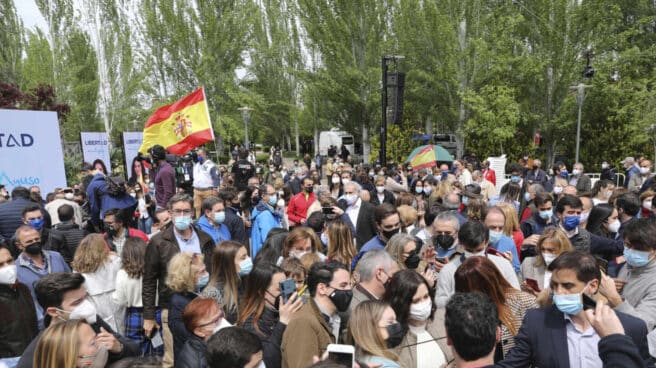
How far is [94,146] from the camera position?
44.7 ft

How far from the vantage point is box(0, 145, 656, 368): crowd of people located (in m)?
2.58

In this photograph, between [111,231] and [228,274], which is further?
[111,231]

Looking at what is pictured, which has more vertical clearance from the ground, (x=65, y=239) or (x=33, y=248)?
(x=33, y=248)

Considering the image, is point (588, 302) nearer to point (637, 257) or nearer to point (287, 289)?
point (637, 257)

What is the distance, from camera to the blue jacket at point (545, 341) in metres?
2.54

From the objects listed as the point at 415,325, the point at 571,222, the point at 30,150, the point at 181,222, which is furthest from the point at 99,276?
→ the point at 30,150

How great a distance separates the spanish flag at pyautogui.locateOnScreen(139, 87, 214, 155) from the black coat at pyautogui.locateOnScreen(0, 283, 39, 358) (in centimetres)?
532

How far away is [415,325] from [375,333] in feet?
1.72

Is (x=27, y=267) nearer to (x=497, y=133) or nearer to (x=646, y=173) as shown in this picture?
(x=646, y=173)

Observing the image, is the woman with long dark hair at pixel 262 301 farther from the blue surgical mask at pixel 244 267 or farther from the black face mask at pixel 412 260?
the black face mask at pixel 412 260

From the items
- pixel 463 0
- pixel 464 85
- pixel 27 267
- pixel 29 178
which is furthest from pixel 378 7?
pixel 27 267

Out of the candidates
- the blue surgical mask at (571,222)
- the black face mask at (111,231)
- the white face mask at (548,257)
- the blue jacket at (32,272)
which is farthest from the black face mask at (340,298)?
the black face mask at (111,231)

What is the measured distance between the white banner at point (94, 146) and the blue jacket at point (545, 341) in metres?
12.8

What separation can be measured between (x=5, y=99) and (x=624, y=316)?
23.5 metres
